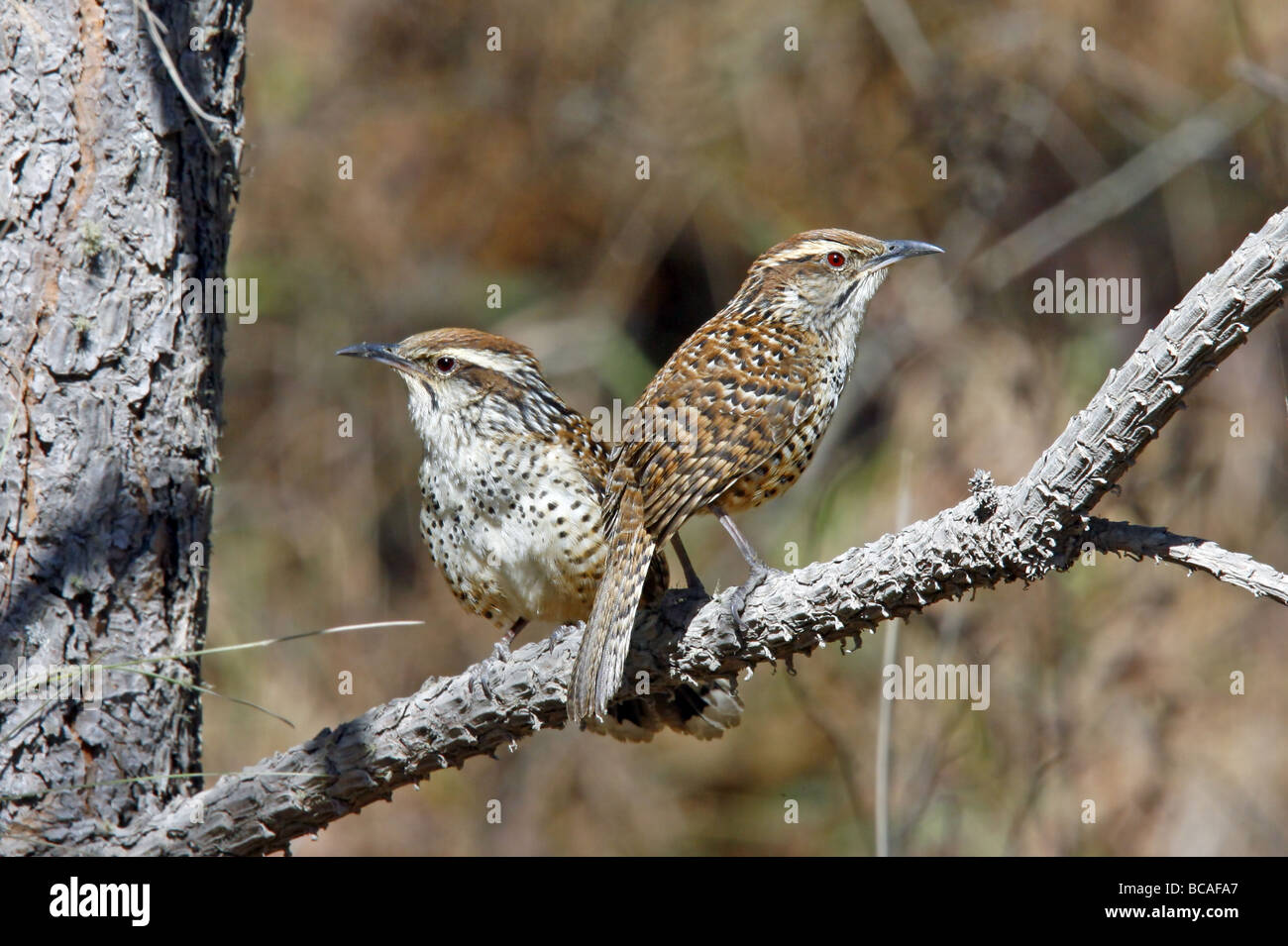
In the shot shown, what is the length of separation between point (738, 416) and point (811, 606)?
907mm

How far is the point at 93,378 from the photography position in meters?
2.99

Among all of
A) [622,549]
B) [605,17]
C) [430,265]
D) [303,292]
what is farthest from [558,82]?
[622,549]

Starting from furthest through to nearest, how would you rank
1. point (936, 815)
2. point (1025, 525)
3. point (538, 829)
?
point (538, 829), point (936, 815), point (1025, 525)

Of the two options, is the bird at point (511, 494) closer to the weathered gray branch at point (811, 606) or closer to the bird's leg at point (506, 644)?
the bird's leg at point (506, 644)

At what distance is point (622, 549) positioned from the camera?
330cm

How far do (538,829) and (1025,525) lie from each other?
17.5ft

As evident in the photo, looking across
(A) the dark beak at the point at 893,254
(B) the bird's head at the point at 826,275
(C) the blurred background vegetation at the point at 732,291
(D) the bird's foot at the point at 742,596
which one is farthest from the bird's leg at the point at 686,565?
(C) the blurred background vegetation at the point at 732,291

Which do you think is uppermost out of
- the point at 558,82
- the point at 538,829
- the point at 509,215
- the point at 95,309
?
the point at 558,82

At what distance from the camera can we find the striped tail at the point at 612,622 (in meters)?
2.87

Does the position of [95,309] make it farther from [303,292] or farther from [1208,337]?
[303,292]

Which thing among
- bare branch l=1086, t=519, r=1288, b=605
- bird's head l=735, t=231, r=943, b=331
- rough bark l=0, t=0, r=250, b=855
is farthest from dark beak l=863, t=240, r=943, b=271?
rough bark l=0, t=0, r=250, b=855

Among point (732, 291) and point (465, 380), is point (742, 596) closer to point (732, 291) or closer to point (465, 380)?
point (465, 380)

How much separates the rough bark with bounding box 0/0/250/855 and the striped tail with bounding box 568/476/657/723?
1071 millimetres

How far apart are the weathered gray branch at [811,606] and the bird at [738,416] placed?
14cm
